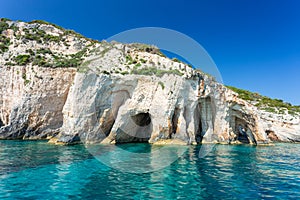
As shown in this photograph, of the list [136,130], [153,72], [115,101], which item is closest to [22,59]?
[115,101]

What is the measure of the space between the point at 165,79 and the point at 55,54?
20688 mm

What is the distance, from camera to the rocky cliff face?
83.7 feet

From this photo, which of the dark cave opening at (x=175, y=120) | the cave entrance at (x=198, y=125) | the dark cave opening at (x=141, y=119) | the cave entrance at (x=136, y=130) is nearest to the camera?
the cave entrance at (x=136, y=130)

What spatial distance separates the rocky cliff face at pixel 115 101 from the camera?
2552 centimetres

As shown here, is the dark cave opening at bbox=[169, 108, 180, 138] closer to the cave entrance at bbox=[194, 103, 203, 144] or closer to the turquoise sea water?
the cave entrance at bbox=[194, 103, 203, 144]

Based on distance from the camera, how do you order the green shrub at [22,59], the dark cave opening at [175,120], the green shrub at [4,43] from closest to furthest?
the dark cave opening at [175,120] < the green shrub at [22,59] < the green shrub at [4,43]

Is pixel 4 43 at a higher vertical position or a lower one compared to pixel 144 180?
higher

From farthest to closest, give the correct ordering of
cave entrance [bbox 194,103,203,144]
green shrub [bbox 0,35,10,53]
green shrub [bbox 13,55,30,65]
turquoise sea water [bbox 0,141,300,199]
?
green shrub [bbox 0,35,10,53], green shrub [bbox 13,55,30,65], cave entrance [bbox 194,103,203,144], turquoise sea water [bbox 0,141,300,199]

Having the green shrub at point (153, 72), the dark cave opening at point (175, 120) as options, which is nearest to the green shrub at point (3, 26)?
the green shrub at point (153, 72)

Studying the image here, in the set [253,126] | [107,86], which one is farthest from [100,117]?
[253,126]

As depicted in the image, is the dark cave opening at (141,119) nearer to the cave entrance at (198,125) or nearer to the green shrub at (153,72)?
the green shrub at (153,72)

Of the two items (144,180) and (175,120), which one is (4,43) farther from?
(144,180)

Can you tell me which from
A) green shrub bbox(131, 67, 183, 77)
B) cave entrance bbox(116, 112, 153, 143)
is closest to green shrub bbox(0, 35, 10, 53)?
green shrub bbox(131, 67, 183, 77)

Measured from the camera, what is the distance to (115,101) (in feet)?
87.7
